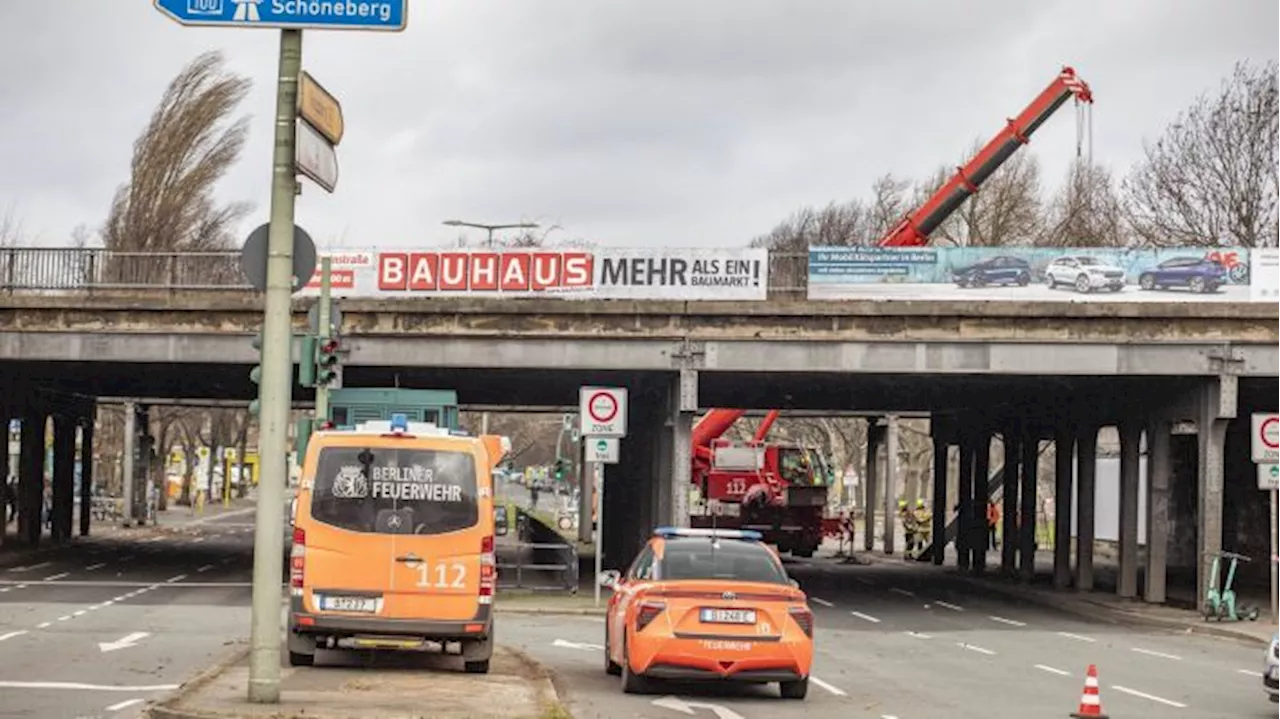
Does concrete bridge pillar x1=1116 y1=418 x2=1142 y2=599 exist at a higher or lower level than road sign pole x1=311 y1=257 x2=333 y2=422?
lower

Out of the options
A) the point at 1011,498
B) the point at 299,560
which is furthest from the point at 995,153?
the point at 299,560

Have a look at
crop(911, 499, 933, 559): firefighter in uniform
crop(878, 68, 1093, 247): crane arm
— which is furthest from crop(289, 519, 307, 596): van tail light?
crop(911, 499, 933, 559): firefighter in uniform

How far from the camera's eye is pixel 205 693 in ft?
49.6

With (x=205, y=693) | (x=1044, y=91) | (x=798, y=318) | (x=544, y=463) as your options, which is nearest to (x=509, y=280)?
(x=798, y=318)

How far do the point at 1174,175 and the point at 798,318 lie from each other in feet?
79.9

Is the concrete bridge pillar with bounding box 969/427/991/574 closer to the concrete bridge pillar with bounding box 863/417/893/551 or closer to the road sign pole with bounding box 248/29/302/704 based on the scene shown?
the concrete bridge pillar with bounding box 863/417/893/551

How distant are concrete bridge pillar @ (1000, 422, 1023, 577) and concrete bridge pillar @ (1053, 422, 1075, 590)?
3.54m

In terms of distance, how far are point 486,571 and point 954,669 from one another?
6.85 m

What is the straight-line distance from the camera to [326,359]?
97.1ft

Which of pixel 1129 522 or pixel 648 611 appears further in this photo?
pixel 1129 522

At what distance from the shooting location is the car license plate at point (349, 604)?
719 inches

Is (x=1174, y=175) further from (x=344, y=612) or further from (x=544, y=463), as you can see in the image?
(x=544, y=463)

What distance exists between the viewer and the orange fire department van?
18297 mm

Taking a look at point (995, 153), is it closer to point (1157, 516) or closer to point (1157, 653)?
point (1157, 516)
